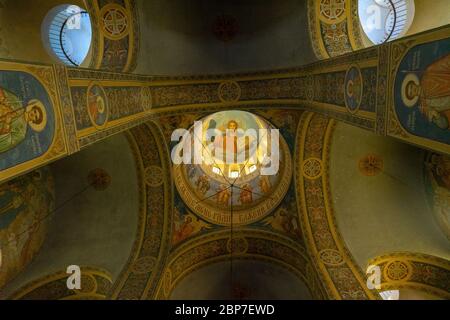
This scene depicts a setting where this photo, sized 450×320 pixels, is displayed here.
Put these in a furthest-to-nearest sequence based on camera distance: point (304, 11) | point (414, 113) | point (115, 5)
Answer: point (304, 11) < point (115, 5) < point (414, 113)

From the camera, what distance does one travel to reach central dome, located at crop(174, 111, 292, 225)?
1112 centimetres

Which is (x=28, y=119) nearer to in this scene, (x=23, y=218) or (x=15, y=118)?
(x=15, y=118)

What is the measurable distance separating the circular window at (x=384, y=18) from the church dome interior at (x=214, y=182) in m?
0.03

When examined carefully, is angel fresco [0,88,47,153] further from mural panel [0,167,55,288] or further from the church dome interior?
mural panel [0,167,55,288]

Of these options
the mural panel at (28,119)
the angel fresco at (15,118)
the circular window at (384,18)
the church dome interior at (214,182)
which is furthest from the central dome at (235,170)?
the angel fresco at (15,118)

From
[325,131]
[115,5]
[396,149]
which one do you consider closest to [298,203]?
[325,131]

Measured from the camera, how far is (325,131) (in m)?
9.56

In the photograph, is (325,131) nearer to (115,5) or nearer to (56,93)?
(115,5)

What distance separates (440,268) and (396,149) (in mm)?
3173

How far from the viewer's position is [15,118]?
4262mm

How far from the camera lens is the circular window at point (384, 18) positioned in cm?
816

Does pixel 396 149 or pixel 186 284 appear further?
pixel 186 284

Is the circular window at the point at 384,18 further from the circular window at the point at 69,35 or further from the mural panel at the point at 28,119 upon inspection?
the mural panel at the point at 28,119

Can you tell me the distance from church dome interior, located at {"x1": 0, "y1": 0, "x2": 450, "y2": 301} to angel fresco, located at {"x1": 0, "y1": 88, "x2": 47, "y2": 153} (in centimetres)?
191
